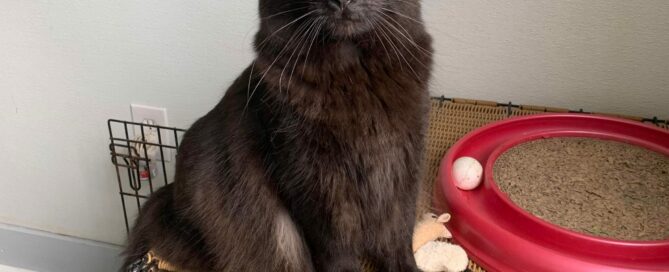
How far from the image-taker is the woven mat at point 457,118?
4.27ft

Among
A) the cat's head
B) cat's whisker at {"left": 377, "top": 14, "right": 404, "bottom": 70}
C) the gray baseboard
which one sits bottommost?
the gray baseboard

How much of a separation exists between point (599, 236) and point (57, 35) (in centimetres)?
149

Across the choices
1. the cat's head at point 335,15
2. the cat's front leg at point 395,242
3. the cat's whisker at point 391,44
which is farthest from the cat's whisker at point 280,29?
the cat's front leg at point 395,242

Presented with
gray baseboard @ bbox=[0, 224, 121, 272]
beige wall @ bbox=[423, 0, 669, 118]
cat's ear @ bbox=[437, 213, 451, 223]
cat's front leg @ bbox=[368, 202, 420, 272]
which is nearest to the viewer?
cat's front leg @ bbox=[368, 202, 420, 272]

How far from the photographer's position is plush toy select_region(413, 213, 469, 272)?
1.01 metres

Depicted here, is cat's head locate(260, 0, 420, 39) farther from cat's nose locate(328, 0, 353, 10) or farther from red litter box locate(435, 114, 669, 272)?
red litter box locate(435, 114, 669, 272)

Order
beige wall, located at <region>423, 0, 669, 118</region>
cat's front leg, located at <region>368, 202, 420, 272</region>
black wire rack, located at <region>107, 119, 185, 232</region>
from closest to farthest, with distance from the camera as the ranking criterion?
cat's front leg, located at <region>368, 202, 420, 272</region> → beige wall, located at <region>423, 0, 669, 118</region> → black wire rack, located at <region>107, 119, 185, 232</region>

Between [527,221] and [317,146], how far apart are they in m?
0.42

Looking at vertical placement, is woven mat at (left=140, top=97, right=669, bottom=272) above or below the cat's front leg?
above

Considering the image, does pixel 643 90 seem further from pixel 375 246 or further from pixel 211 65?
pixel 211 65

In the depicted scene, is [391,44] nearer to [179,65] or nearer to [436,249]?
[436,249]

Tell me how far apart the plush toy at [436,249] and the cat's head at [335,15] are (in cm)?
44

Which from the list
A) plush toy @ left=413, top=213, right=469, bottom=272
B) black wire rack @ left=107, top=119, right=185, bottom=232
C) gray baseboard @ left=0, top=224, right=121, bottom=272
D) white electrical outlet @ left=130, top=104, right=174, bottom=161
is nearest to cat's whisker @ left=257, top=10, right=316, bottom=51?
plush toy @ left=413, top=213, right=469, bottom=272

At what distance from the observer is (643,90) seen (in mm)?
1331
